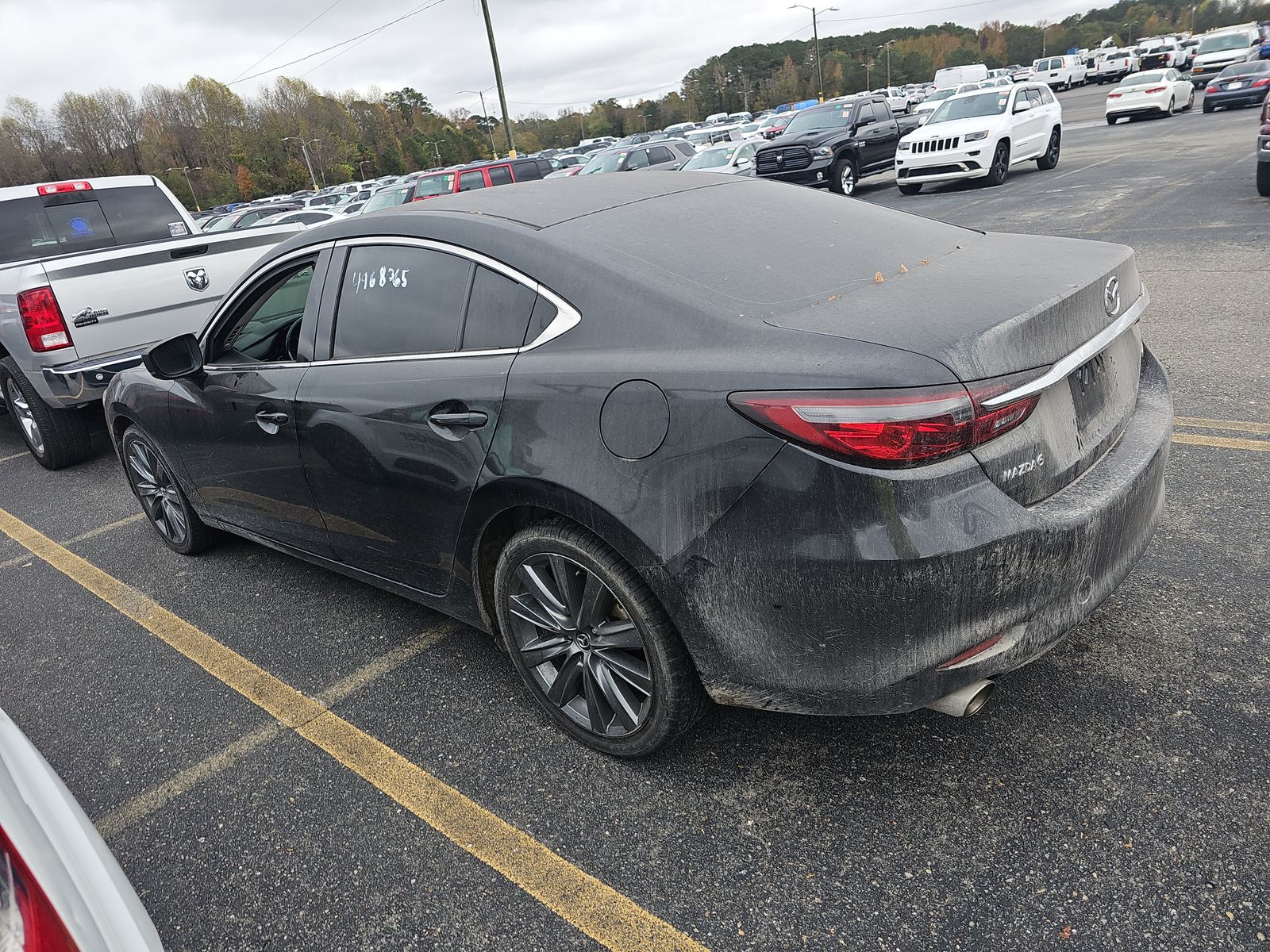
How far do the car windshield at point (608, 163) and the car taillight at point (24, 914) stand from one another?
19.7 metres

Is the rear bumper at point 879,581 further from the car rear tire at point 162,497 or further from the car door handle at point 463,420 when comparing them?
the car rear tire at point 162,497

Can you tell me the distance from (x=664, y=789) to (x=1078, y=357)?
161cm

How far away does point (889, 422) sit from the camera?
6.33 feet

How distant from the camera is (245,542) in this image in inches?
188

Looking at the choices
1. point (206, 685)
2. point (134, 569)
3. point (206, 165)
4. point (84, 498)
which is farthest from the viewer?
point (206, 165)

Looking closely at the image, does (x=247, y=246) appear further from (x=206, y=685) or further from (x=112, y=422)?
(x=206, y=685)

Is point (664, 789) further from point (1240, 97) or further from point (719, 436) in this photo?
point (1240, 97)

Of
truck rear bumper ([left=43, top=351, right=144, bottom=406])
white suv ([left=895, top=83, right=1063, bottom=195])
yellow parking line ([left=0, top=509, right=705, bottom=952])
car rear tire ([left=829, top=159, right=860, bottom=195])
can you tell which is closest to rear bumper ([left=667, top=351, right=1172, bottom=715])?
yellow parking line ([left=0, top=509, right=705, bottom=952])

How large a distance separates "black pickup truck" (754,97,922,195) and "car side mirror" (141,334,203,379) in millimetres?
15023

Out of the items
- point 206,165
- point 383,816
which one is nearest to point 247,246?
point 383,816

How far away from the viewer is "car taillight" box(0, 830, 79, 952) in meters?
1.22

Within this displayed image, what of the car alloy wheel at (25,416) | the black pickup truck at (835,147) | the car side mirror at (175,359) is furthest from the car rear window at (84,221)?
the black pickup truck at (835,147)

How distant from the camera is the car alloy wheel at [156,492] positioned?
4508 millimetres

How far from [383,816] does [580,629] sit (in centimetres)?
78
